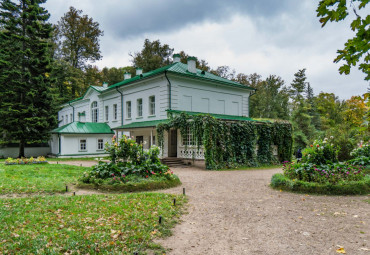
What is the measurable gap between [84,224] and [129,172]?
4858 millimetres

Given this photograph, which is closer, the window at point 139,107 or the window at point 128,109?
the window at point 139,107

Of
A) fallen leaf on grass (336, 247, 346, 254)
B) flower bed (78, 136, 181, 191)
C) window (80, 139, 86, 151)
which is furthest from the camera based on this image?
window (80, 139, 86, 151)

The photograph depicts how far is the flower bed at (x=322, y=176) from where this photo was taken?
7.89 meters

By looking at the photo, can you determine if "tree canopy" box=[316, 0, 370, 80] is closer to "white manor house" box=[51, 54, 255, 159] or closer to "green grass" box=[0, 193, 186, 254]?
"green grass" box=[0, 193, 186, 254]

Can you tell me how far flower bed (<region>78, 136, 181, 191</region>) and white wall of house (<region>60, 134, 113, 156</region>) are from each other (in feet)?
58.6

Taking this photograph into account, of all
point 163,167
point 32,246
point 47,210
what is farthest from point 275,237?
point 163,167

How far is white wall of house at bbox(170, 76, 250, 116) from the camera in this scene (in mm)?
21250

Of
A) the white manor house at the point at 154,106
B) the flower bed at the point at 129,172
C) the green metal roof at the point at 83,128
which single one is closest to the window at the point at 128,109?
the white manor house at the point at 154,106

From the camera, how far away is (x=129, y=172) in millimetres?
9758

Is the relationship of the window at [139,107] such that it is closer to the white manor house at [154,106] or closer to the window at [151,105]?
the white manor house at [154,106]

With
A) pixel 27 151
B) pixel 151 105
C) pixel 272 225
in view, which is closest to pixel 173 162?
pixel 151 105

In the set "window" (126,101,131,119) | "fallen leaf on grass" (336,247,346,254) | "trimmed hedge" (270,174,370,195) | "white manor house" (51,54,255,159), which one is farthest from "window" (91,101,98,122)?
"fallen leaf on grass" (336,247,346,254)

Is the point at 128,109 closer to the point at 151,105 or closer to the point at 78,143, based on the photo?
the point at 151,105

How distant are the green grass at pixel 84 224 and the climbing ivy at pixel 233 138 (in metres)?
9.08
